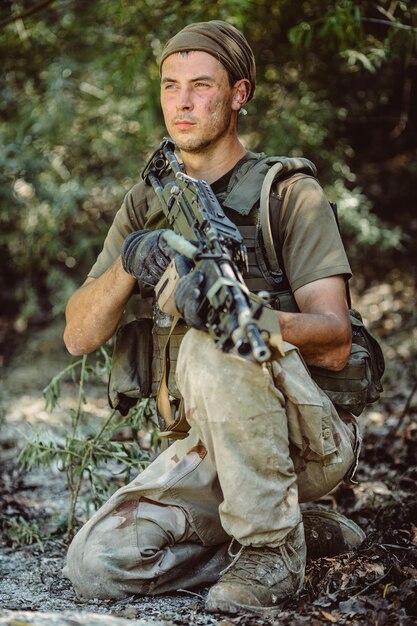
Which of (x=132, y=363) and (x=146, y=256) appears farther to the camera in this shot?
(x=132, y=363)

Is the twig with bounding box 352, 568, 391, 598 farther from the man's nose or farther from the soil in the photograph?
the man's nose

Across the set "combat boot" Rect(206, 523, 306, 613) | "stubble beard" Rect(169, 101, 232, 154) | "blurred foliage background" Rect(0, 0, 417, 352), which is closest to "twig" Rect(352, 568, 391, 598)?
"combat boot" Rect(206, 523, 306, 613)

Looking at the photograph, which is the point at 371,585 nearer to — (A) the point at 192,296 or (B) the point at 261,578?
(B) the point at 261,578

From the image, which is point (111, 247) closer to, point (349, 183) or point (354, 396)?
point (354, 396)

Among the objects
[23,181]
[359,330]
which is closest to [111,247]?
[359,330]

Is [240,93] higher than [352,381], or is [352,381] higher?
[240,93]

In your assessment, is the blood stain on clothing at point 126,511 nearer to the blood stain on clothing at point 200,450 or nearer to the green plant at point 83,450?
the blood stain on clothing at point 200,450

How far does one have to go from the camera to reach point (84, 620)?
238 centimetres

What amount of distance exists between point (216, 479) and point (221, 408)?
58 cm

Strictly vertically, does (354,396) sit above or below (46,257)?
above

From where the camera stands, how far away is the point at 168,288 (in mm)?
2775

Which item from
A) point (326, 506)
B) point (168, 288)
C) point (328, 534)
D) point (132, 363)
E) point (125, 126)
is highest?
point (168, 288)

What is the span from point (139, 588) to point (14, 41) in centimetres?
515

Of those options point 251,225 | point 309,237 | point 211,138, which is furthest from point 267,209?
point 211,138
